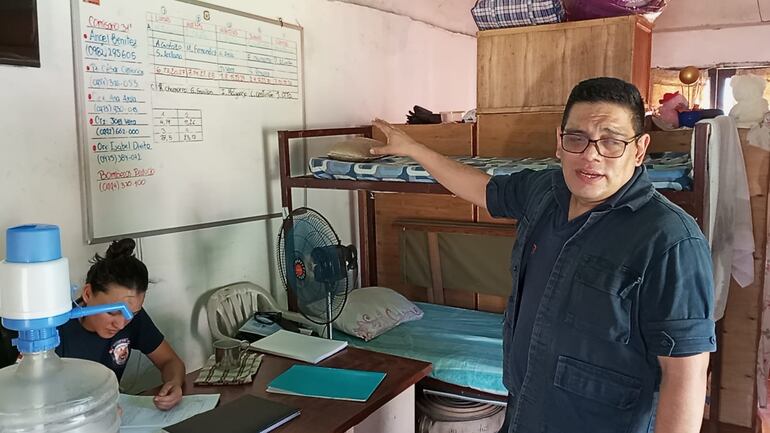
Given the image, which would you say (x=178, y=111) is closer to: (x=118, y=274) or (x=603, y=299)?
(x=118, y=274)

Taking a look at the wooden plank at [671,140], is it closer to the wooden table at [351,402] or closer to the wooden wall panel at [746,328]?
the wooden wall panel at [746,328]

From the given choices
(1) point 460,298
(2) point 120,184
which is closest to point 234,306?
(2) point 120,184

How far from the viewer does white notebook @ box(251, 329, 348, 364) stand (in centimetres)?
228

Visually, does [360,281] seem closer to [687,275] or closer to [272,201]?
[272,201]

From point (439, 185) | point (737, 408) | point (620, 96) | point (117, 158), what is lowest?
point (737, 408)

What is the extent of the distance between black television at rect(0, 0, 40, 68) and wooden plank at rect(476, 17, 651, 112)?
201 centimetres

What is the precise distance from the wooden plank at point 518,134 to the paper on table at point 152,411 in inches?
75.5

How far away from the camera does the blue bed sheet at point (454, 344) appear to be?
8.79 feet

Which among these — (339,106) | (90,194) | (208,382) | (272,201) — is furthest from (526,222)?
(339,106)

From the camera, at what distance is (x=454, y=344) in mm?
2936

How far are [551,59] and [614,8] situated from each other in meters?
0.35

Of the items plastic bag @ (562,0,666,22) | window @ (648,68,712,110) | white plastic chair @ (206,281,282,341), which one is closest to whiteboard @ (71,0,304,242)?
white plastic chair @ (206,281,282,341)

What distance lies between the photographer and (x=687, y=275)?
128 centimetres

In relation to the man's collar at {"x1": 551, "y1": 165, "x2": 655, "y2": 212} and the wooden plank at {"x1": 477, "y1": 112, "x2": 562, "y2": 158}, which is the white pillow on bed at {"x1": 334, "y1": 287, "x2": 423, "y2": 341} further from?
the man's collar at {"x1": 551, "y1": 165, "x2": 655, "y2": 212}
